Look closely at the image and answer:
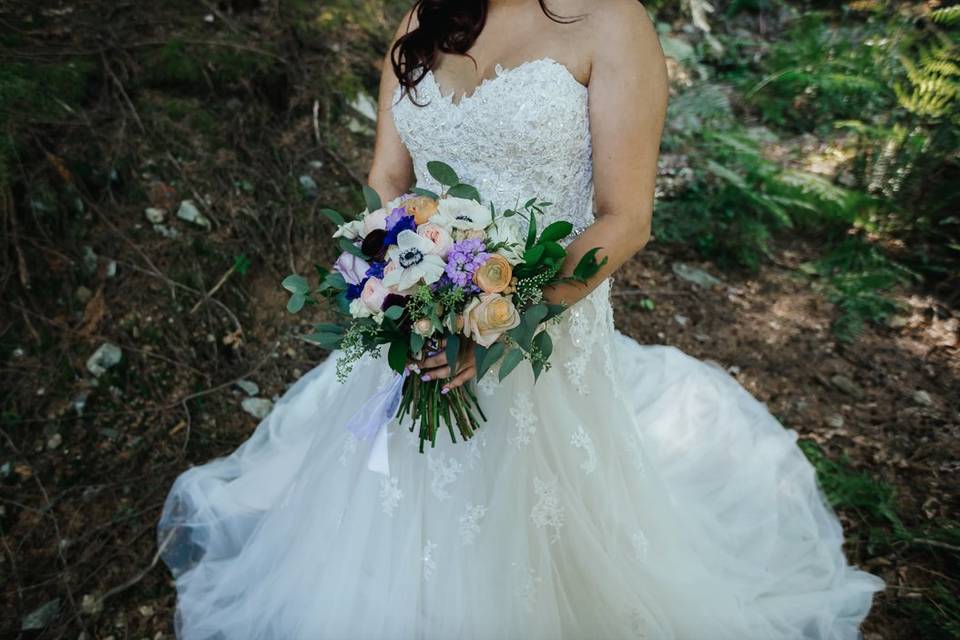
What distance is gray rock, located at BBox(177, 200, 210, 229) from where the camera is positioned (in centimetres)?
356

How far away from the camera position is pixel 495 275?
146 cm

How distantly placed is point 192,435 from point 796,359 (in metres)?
3.57

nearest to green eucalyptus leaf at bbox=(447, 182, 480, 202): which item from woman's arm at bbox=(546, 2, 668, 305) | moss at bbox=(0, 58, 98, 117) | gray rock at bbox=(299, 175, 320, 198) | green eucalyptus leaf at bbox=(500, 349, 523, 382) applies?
woman's arm at bbox=(546, 2, 668, 305)

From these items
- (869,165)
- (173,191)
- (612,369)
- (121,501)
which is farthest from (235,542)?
(869,165)

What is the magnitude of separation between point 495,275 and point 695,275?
11.3 feet

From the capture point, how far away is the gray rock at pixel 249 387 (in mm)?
3352

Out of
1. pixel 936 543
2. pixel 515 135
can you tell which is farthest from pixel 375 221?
pixel 936 543

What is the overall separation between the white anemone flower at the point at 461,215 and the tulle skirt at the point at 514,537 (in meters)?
0.51

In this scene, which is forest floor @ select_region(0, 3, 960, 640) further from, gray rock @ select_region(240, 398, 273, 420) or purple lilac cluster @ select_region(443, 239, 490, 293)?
purple lilac cluster @ select_region(443, 239, 490, 293)

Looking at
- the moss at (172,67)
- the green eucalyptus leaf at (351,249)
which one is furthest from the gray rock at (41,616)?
the moss at (172,67)

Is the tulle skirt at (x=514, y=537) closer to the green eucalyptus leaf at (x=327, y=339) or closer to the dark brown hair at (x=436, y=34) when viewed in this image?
the green eucalyptus leaf at (x=327, y=339)

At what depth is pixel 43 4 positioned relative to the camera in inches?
154

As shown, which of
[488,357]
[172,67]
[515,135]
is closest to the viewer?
[488,357]

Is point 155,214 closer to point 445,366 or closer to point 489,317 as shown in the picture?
point 445,366
